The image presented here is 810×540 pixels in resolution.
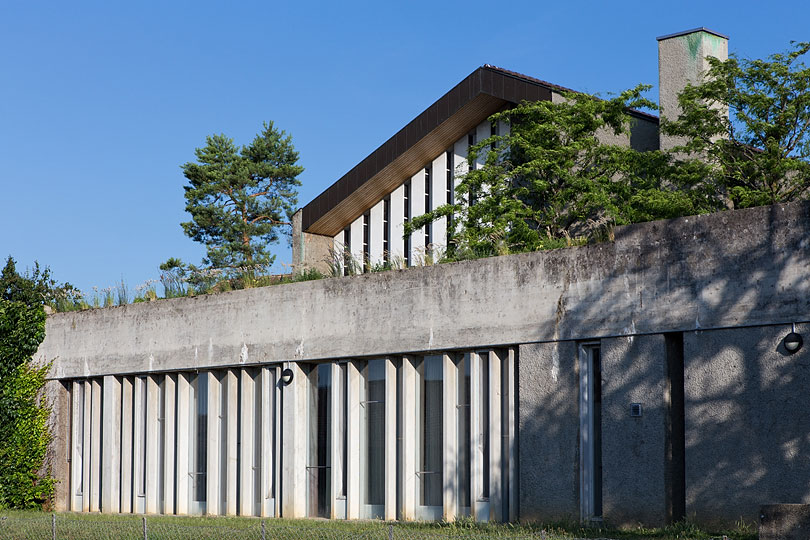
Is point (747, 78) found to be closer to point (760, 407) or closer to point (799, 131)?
point (799, 131)

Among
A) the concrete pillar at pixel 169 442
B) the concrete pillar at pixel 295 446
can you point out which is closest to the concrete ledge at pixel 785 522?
the concrete pillar at pixel 295 446

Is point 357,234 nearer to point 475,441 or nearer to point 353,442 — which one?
point 353,442

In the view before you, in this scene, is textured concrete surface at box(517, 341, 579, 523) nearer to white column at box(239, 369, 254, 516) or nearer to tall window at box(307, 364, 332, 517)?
tall window at box(307, 364, 332, 517)

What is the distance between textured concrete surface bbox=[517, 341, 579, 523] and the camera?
15.8 metres

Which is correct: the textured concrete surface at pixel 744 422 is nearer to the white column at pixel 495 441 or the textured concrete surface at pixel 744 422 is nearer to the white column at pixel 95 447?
the white column at pixel 495 441

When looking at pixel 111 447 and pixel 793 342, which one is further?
pixel 111 447

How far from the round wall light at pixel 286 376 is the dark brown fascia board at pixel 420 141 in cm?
1524

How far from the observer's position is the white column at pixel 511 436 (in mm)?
16578

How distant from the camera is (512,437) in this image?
16.7 m

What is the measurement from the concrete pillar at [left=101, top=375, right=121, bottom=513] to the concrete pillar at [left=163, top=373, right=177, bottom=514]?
4.48ft

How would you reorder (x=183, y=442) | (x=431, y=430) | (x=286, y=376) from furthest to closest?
(x=183, y=442), (x=286, y=376), (x=431, y=430)

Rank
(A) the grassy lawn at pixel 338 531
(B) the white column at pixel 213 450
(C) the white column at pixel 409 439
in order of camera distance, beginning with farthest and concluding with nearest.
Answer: (B) the white column at pixel 213 450 < (C) the white column at pixel 409 439 < (A) the grassy lawn at pixel 338 531

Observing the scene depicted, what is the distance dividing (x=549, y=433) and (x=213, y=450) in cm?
771

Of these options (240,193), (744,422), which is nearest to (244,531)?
(744,422)
